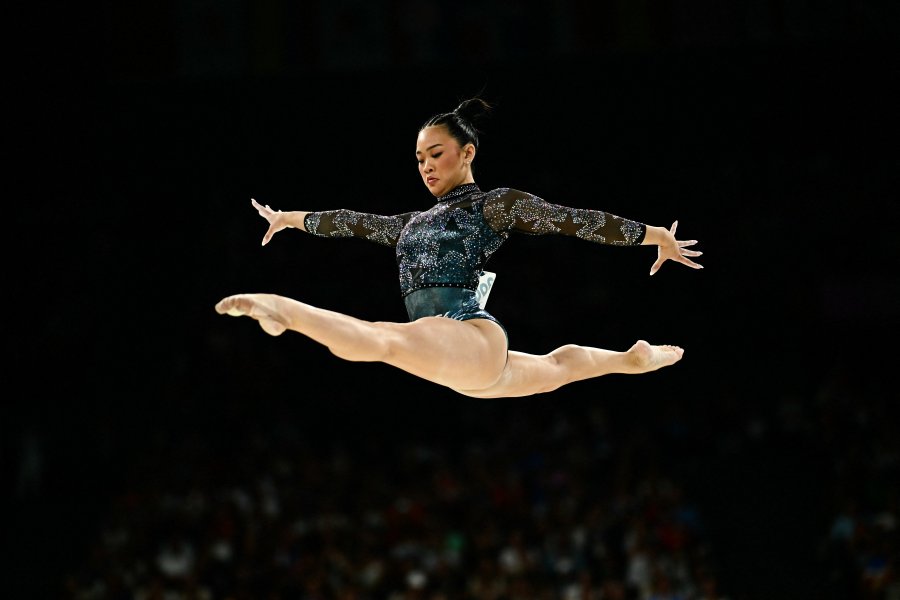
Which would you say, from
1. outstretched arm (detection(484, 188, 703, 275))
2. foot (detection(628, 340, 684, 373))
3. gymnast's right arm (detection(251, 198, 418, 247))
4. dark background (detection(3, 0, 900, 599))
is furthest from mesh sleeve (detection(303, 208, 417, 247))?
dark background (detection(3, 0, 900, 599))

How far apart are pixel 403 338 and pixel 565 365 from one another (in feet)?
3.50

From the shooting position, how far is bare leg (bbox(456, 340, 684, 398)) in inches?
194

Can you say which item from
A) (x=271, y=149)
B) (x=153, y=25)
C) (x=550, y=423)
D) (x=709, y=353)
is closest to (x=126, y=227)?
(x=271, y=149)

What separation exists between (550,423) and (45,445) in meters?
5.01

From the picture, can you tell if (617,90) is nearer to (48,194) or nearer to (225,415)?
(225,415)

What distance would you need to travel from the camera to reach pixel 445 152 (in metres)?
4.91

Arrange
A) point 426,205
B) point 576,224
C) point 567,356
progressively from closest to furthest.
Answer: point 576,224 → point 567,356 → point 426,205

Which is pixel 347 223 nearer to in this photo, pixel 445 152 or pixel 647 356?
pixel 445 152

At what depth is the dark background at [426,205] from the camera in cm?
970

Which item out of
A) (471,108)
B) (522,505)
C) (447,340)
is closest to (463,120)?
(471,108)

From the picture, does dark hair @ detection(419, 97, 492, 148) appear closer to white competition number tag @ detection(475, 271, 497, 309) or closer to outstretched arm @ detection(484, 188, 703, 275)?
outstretched arm @ detection(484, 188, 703, 275)

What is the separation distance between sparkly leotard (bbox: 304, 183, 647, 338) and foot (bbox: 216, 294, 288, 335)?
1.07 metres

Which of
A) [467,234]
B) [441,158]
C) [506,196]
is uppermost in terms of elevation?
[441,158]

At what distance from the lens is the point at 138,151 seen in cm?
1120
